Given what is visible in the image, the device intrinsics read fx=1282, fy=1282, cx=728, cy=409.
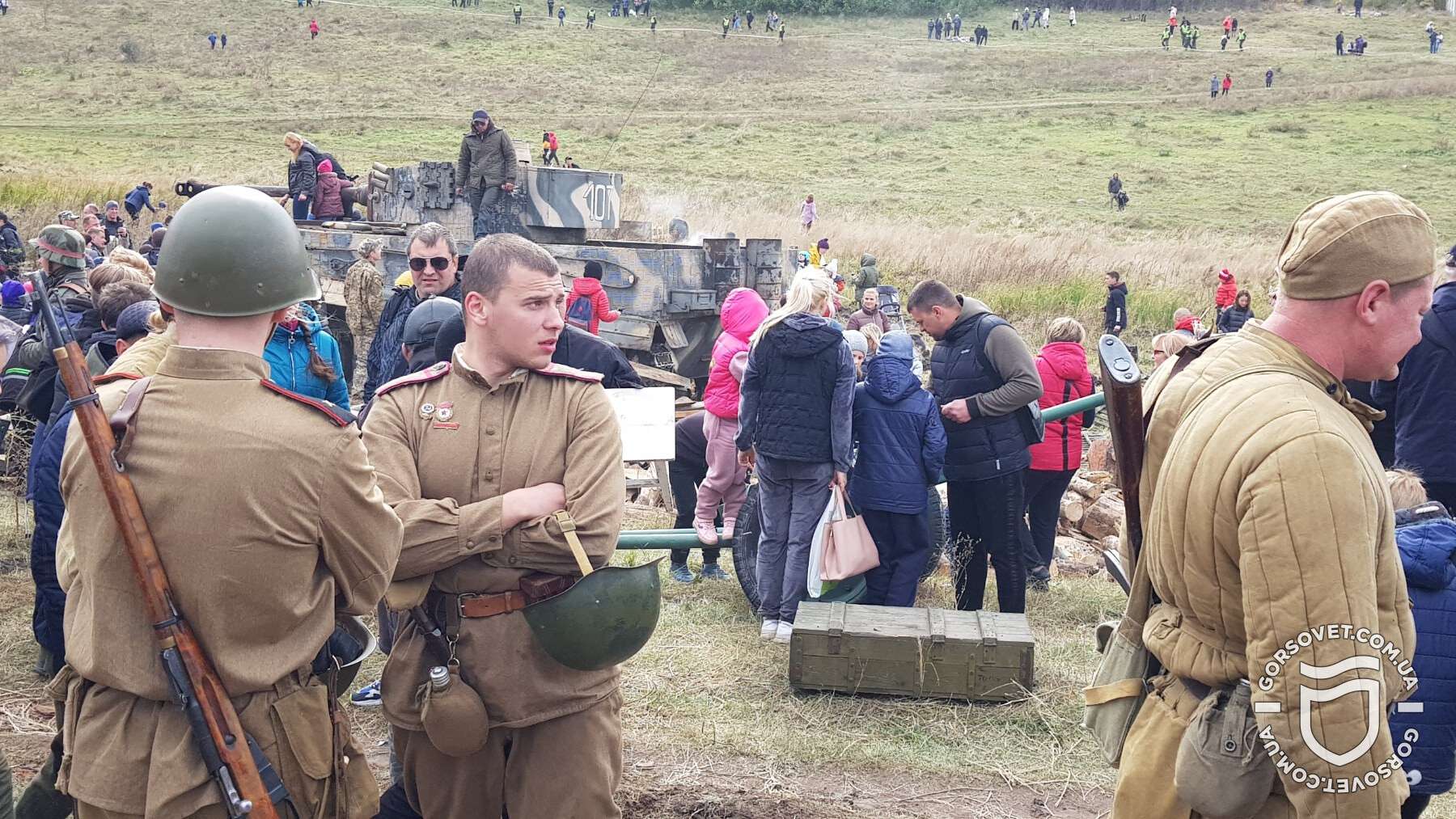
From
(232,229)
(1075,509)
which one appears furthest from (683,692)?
(1075,509)

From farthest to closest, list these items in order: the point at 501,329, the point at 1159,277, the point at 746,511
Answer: the point at 1159,277, the point at 746,511, the point at 501,329

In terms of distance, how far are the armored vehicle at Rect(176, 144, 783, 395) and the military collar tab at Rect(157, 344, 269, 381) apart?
1230cm

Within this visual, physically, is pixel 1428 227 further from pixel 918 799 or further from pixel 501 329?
pixel 918 799

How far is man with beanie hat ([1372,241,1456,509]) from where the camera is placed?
5078 mm

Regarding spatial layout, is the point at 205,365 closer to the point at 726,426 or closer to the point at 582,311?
the point at 726,426

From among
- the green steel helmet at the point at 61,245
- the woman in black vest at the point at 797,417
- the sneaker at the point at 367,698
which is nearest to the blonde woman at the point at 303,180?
the green steel helmet at the point at 61,245

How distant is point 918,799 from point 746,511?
2506 mm

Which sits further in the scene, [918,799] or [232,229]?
[918,799]

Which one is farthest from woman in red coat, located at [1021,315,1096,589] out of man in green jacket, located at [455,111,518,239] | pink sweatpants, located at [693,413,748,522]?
man in green jacket, located at [455,111,518,239]

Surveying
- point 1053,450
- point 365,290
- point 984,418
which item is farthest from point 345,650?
point 365,290

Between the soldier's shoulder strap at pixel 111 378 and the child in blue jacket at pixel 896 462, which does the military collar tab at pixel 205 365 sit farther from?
the child in blue jacket at pixel 896 462

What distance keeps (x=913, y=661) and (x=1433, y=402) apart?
235 centimetres

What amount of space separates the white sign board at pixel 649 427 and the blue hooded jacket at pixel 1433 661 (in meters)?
3.11

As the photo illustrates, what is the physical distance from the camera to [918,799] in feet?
15.2
